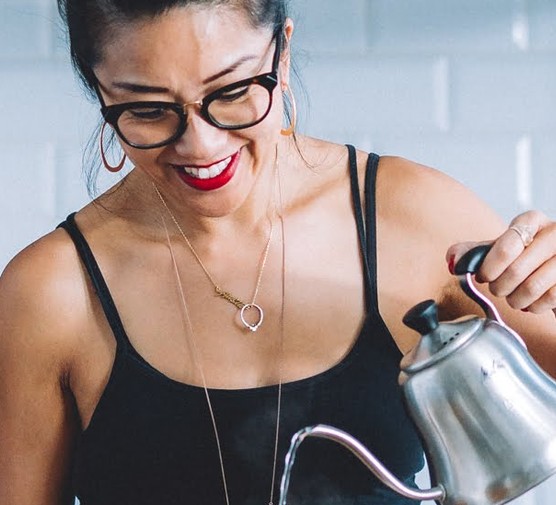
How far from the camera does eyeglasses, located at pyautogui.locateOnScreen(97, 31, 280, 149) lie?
105 centimetres

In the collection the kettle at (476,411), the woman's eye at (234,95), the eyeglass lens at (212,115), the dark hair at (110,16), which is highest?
the dark hair at (110,16)

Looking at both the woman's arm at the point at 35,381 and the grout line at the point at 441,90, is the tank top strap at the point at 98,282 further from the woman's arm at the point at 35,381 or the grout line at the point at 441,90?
the grout line at the point at 441,90

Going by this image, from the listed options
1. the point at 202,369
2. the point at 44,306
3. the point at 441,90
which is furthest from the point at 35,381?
the point at 441,90

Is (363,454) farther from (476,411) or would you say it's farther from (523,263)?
(523,263)

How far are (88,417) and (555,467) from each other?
23.0 inches

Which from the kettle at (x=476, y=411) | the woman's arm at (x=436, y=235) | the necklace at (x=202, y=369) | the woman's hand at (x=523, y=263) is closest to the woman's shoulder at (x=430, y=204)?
the woman's arm at (x=436, y=235)

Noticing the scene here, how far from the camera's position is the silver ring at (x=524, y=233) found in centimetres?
101

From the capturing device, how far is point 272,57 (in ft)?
3.61

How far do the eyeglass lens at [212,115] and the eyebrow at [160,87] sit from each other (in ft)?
0.05

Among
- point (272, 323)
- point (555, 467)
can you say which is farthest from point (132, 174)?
point (555, 467)

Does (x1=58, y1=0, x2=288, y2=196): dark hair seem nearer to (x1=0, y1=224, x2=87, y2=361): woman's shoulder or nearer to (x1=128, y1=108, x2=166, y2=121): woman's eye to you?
(x1=128, y1=108, x2=166, y2=121): woman's eye

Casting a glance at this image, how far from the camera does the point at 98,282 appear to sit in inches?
51.1

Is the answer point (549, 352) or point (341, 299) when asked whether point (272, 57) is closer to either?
point (341, 299)

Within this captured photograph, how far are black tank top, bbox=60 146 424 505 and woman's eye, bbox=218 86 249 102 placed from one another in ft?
0.95
